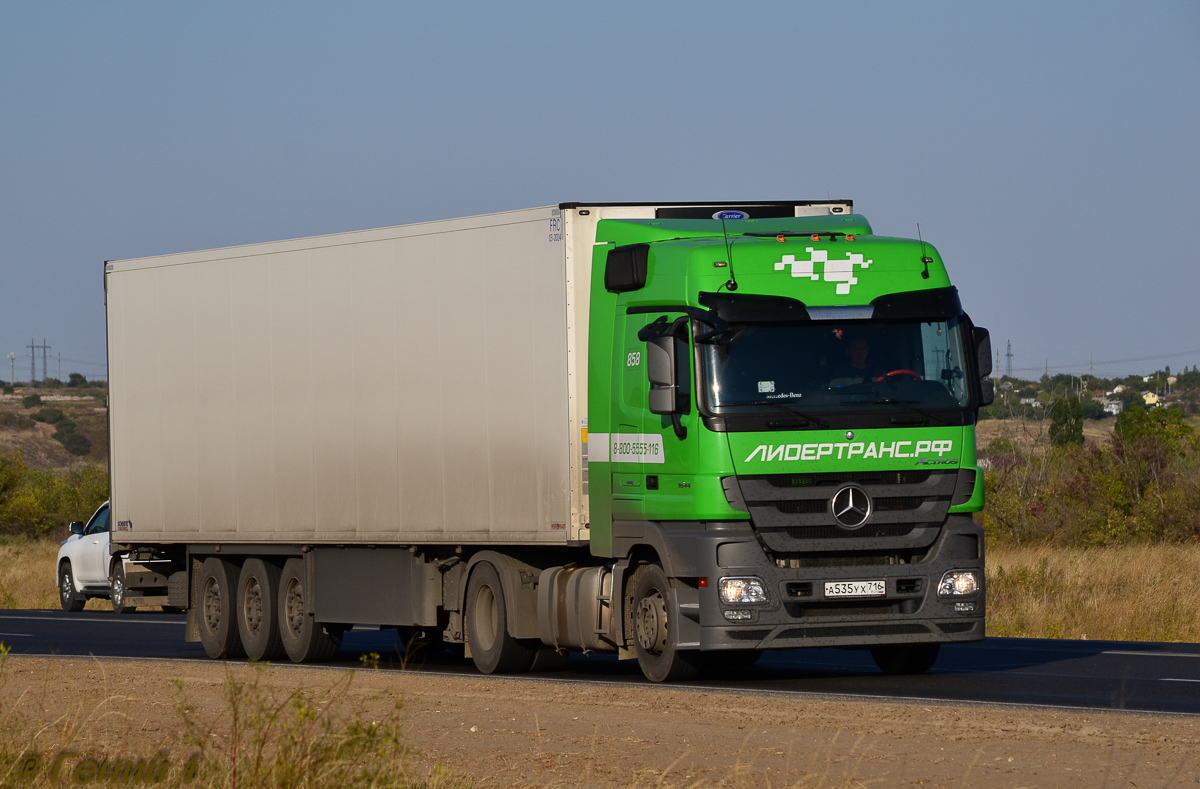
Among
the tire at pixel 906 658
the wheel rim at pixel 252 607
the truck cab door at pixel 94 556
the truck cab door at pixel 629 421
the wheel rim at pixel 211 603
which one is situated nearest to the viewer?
the truck cab door at pixel 629 421

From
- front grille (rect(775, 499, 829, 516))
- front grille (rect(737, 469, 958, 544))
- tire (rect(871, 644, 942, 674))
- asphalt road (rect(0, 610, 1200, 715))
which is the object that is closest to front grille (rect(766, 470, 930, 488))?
front grille (rect(737, 469, 958, 544))

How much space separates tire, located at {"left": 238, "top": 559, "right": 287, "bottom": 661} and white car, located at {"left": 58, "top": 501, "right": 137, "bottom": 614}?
10916 millimetres

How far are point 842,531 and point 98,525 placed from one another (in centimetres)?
2018

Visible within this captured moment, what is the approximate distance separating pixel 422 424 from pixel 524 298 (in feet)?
6.28

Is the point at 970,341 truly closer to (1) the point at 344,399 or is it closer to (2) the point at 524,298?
(2) the point at 524,298

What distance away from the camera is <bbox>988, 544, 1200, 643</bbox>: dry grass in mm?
20828

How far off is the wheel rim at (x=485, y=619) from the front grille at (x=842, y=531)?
3539 mm

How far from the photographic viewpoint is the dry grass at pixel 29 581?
3438cm

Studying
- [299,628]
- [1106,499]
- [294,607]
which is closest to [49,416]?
[1106,499]

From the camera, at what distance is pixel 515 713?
11625mm

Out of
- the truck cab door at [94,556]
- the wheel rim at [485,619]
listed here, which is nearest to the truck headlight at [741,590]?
the wheel rim at [485,619]

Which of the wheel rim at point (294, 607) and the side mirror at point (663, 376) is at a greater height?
the side mirror at point (663, 376)

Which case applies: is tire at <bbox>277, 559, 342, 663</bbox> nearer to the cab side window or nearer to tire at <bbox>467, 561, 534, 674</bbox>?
tire at <bbox>467, 561, 534, 674</bbox>

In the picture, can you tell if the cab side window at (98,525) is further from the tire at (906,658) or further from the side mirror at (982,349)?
the side mirror at (982,349)
